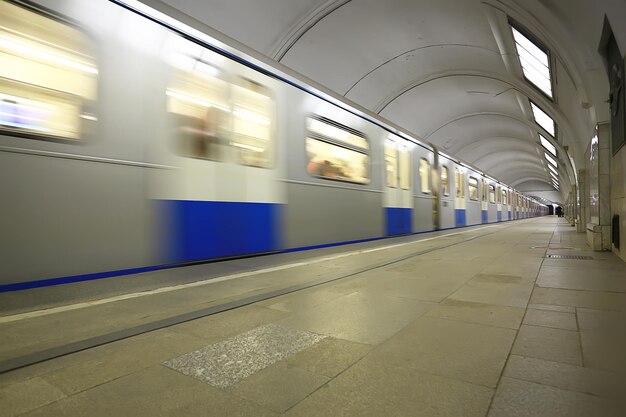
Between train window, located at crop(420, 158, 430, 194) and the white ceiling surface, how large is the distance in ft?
9.55

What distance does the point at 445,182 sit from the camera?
41.3 ft

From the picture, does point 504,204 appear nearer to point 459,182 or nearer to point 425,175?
point 459,182

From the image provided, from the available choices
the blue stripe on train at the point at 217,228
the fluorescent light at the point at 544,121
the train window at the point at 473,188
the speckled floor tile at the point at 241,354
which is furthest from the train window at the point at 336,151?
the train window at the point at 473,188

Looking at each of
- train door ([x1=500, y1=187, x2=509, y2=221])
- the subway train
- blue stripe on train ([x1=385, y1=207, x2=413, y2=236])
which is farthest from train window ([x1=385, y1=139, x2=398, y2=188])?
train door ([x1=500, y1=187, x2=509, y2=221])

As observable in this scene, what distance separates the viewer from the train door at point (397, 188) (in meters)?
8.70

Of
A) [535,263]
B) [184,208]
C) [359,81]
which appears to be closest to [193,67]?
[184,208]

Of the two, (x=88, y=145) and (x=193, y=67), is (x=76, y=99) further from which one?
(x=193, y=67)

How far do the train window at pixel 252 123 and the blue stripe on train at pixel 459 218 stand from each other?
10336mm

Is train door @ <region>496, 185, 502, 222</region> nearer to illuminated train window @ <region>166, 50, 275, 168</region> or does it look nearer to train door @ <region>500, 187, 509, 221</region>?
train door @ <region>500, 187, 509, 221</region>

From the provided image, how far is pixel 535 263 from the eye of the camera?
15.8 ft

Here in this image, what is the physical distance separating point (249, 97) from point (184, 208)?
191 cm

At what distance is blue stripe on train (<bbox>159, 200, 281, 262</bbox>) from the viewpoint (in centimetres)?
412

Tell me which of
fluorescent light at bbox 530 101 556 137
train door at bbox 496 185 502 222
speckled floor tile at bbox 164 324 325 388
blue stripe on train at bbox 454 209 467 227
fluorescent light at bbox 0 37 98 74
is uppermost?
fluorescent light at bbox 530 101 556 137

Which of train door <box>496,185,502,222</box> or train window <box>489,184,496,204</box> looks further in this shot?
train door <box>496,185,502,222</box>
